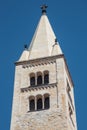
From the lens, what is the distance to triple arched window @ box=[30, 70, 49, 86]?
33.5 metres

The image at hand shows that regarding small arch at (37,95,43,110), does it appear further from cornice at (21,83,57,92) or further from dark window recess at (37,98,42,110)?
cornice at (21,83,57,92)

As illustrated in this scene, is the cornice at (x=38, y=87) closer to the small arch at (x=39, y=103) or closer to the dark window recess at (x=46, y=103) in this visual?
the small arch at (x=39, y=103)

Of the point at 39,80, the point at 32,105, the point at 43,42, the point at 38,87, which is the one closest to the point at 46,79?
the point at 39,80

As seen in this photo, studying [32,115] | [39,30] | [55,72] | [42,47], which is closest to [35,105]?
[32,115]

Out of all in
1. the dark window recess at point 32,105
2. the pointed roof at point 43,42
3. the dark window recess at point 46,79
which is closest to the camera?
the dark window recess at point 32,105

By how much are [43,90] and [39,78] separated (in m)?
1.86

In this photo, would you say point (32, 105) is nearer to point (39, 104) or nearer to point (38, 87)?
point (39, 104)

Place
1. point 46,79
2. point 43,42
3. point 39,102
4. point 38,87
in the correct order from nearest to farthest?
point 39,102 → point 38,87 → point 46,79 → point 43,42

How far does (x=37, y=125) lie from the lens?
30.2 metres

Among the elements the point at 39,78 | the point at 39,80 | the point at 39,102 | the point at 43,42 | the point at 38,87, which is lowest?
the point at 39,102

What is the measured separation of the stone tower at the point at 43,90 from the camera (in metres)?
30.4

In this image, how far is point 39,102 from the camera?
3206cm

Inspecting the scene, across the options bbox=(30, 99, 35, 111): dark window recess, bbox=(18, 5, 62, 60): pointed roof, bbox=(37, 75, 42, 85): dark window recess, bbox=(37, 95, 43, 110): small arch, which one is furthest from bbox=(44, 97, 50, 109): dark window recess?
bbox=(18, 5, 62, 60): pointed roof

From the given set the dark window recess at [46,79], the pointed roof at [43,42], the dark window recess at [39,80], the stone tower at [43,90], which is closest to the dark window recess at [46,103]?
the stone tower at [43,90]
